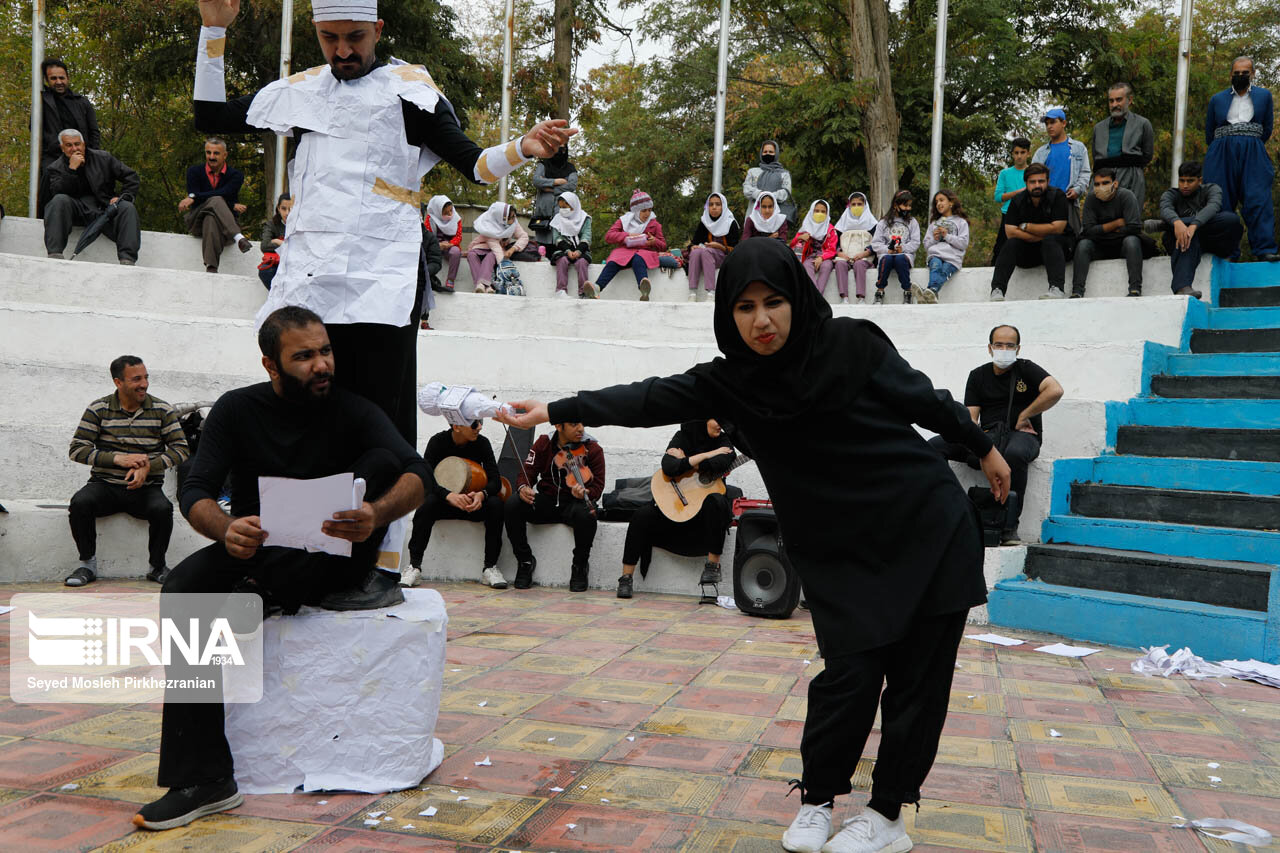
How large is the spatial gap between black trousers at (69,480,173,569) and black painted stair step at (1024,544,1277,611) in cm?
588

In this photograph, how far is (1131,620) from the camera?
18.8 ft

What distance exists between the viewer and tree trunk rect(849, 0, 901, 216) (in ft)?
56.9

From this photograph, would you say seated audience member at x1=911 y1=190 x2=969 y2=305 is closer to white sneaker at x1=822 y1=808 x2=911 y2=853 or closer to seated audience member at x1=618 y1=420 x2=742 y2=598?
seated audience member at x1=618 y1=420 x2=742 y2=598

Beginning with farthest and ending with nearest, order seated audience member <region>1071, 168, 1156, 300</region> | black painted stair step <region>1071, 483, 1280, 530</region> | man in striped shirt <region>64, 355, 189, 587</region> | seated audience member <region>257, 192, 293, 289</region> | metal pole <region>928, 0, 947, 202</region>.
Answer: metal pole <region>928, 0, 947, 202</region>
seated audience member <region>257, 192, 293, 289</region>
seated audience member <region>1071, 168, 1156, 300</region>
man in striped shirt <region>64, 355, 189, 587</region>
black painted stair step <region>1071, 483, 1280, 530</region>

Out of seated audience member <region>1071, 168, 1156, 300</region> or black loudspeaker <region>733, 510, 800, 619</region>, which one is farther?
seated audience member <region>1071, 168, 1156, 300</region>

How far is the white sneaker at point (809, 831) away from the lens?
2677mm

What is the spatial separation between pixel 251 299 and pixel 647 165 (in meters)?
15.5

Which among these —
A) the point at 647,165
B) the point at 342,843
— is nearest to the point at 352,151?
the point at 342,843

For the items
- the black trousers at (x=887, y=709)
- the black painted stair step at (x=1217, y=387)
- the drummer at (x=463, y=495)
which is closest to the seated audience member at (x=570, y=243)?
the drummer at (x=463, y=495)

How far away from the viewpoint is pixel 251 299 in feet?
33.1

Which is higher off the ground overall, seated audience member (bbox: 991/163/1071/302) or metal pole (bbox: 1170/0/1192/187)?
metal pole (bbox: 1170/0/1192/187)

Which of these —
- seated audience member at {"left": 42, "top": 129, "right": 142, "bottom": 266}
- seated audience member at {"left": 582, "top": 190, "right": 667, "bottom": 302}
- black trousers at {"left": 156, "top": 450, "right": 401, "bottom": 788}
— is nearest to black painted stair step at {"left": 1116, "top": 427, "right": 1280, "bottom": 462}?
seated audience member at {"left": 582, "top": 190, "right": 667, "bottom": 302}

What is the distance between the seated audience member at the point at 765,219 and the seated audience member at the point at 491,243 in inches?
105

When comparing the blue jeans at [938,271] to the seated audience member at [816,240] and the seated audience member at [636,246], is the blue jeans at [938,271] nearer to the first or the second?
the seated audience member at [816,240]
